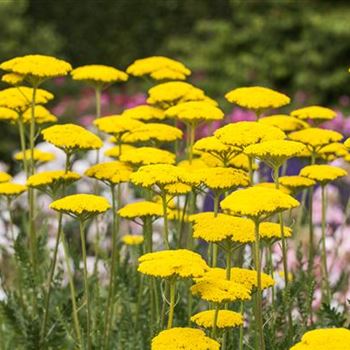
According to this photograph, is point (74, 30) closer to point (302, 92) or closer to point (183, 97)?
point (302, 92)

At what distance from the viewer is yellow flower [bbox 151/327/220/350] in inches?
92.6

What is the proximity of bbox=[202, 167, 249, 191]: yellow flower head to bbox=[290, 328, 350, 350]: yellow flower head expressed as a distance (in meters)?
0.80

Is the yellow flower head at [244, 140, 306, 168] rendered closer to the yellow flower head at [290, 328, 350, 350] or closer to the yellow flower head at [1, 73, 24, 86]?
the yellow flower head at [290, 328, 350, 350]

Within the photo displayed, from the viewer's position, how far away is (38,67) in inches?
130

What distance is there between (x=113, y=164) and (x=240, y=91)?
470 millimetres

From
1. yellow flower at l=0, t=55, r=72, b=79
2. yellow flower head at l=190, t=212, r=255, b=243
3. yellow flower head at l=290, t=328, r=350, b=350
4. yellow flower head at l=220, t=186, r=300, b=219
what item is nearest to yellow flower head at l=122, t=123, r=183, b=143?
yellow flower at l=0, t=55, r=72, b=79

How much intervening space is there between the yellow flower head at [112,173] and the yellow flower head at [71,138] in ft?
0.30

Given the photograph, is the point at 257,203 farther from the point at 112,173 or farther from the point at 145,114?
the point at 145,114

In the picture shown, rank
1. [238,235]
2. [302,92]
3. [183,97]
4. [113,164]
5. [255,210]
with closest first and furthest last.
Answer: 1. [255,210]
2. [238,235]
3. [113,164]
4. [183,97]
5. [302,92]

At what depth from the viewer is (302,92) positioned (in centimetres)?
1127

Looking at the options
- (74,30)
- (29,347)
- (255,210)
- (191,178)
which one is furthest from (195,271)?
(74,30)

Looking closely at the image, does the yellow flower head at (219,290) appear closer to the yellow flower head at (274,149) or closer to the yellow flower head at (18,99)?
the yellow flower head at (274,149)

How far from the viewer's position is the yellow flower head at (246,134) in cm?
284

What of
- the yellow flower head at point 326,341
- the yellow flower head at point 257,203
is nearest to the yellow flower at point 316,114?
the yellow flower head at point 257,203
